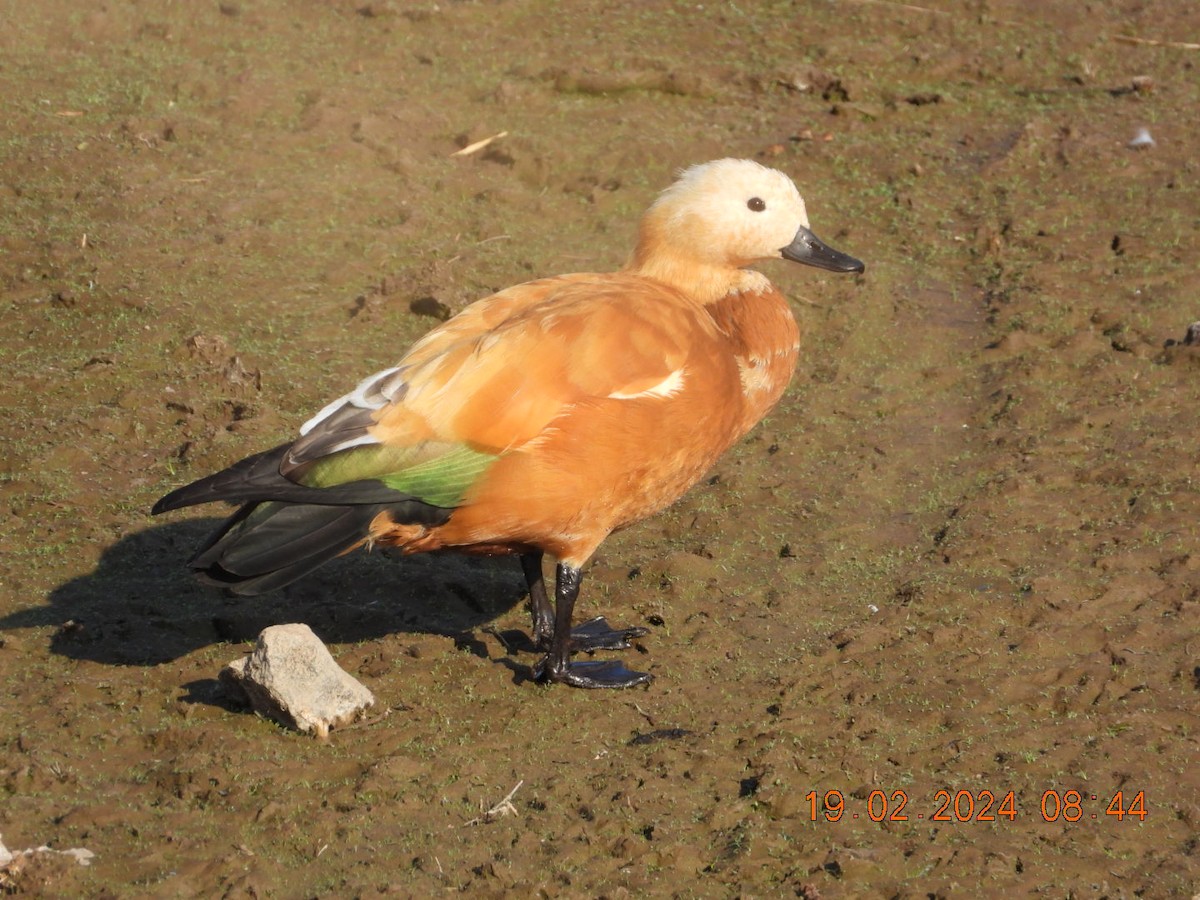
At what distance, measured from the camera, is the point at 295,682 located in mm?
4348

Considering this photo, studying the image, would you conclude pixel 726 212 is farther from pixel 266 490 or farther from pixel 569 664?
pixel 266 490

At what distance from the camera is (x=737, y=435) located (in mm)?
5230

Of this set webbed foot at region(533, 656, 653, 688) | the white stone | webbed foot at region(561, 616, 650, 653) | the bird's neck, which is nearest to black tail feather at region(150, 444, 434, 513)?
the white stone

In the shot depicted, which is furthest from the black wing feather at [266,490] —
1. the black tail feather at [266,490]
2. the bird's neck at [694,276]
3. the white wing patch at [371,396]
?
the bird's neck at [694,276]

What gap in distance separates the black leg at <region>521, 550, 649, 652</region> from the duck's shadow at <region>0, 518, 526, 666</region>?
0.78 feet

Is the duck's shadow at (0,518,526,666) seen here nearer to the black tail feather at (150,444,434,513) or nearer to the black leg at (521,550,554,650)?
the black leg at (521,550,554,650)

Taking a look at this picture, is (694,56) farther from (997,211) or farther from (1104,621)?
(1104,621)

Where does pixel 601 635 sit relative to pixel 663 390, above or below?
below

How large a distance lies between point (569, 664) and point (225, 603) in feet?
4.18

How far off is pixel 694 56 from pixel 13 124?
4.35m

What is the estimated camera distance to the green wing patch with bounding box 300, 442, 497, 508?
4461 mm
